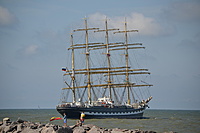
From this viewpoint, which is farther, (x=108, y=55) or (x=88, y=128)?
(x=108, y=55)

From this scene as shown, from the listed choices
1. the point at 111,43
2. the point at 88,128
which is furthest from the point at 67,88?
the point at 88,128

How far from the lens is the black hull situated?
6925 cm

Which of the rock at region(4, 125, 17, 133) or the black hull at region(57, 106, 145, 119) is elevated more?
the black hull at region(57, 106, 145, 119)

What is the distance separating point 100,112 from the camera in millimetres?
71938

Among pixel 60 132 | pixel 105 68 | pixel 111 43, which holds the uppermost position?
pixel 111 43

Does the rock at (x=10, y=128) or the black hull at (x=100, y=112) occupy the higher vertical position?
the black hull at (x=100, y=112)

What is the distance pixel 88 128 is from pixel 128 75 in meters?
63.5

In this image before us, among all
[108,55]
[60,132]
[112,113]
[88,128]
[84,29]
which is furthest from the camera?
[108,55]

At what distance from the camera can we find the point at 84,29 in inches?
3135

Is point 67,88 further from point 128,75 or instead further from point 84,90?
point 128,75

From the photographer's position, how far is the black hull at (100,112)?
69.2 m

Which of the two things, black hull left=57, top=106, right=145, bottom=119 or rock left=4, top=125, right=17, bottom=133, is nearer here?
rock left=4, top=125, right=17, bottom=133

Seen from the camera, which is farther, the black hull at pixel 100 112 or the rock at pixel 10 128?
the black hull at pixel 100 112

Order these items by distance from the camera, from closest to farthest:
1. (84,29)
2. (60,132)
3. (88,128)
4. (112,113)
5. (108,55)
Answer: (60,132) → (88,128) → (112,113) → (84,29) → (108,55)
